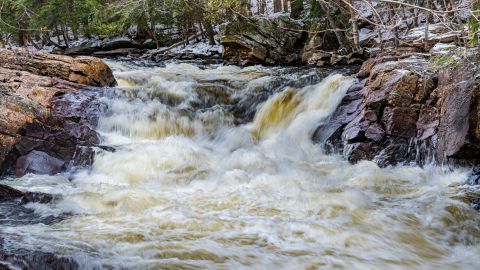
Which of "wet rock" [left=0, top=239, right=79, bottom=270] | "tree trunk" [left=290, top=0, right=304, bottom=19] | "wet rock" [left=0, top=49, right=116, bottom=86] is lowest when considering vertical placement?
"wet rock" [left=0, top=239, right=79, bottom=270]

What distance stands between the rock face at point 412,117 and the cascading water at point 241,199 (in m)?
0.33

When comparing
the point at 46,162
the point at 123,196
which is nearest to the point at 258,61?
the point at 46,162

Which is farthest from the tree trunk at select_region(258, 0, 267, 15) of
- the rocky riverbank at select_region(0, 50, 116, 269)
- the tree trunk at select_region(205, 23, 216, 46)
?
the rocky riverbank at select_region(0, 50, 116, 269)

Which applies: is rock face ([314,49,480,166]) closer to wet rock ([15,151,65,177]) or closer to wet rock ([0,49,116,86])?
wet rock ([15,151,65,177])

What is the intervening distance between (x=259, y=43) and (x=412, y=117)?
910 centimetres

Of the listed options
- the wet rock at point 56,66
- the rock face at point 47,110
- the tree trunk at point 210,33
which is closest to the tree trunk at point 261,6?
the tree trunk at point 210,33

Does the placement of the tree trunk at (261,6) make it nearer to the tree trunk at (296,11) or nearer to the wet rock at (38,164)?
the tree trunk at (296,11)

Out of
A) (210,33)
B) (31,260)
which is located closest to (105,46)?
(210,33)

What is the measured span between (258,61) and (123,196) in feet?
34.0

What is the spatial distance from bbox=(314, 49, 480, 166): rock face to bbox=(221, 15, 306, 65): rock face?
23.4ft

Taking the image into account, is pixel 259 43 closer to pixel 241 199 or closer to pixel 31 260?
pixel 241 199

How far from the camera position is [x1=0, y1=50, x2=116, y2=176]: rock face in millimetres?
6754

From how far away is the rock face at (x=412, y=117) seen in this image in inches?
231

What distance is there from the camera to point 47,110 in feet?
25.3
